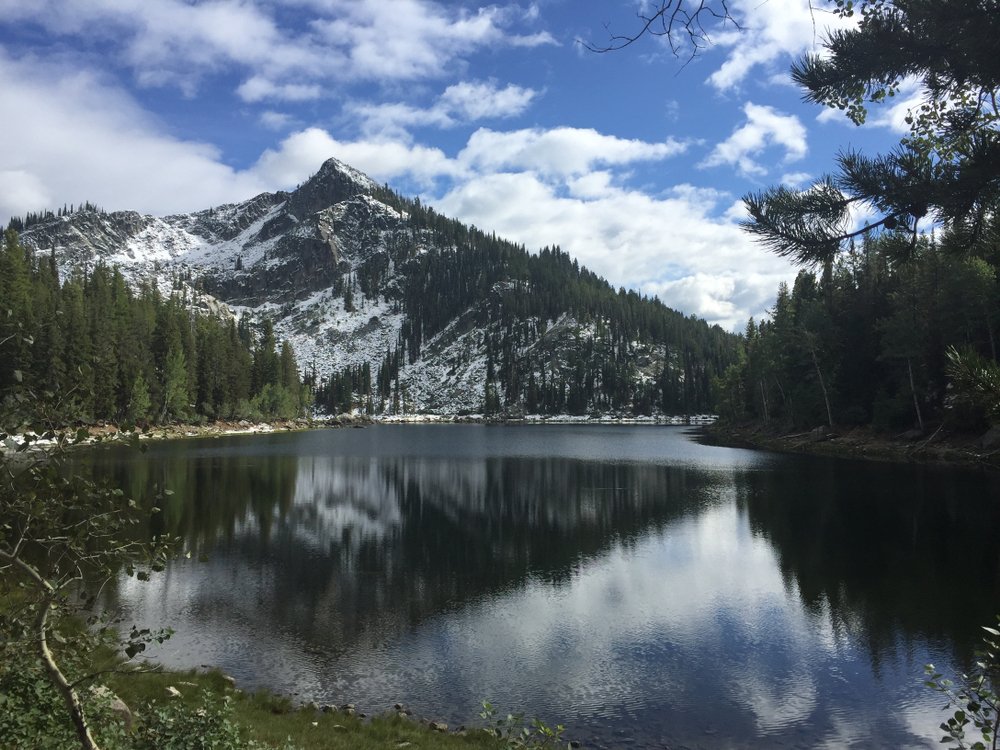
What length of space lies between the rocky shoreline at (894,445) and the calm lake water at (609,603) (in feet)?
31.6

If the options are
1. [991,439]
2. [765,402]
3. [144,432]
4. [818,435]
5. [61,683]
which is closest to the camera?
[61,683]

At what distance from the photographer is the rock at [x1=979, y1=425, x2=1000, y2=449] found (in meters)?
52.6

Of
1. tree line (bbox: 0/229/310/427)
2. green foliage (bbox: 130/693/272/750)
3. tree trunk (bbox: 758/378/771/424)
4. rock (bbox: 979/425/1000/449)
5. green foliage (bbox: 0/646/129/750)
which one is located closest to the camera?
green foliage (bbox: 0/646/129/750)

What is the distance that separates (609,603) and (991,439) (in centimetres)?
5017

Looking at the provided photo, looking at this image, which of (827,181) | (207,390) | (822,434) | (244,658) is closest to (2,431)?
(827,181)

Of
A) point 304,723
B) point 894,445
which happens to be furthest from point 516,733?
point 894,445

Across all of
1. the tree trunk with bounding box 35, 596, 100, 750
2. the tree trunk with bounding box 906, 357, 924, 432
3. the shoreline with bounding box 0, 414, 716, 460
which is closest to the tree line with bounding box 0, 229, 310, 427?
the shoreline with bounding box 0, 414, 716, 460

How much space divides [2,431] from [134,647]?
2.11 meters

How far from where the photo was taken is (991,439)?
53.6 metres

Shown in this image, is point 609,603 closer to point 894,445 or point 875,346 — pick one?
point 894,445

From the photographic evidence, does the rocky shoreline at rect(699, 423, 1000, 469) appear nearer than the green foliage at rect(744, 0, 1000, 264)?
No

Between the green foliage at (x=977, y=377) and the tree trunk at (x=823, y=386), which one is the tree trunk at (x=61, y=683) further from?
the tree trunk at (x=823, y=386)

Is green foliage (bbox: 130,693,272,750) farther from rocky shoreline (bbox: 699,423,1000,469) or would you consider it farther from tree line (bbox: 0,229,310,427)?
rocky shoreline (bbox: 699,423,1000,469)

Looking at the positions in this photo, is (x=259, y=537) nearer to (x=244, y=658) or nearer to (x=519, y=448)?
(x=244, y=658)
